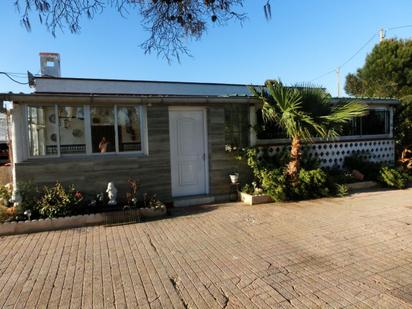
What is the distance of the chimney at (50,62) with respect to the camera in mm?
13516

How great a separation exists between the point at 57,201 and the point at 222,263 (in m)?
4.01

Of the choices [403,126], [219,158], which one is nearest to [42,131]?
[219,158]

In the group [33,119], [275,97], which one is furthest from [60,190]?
[275,97]

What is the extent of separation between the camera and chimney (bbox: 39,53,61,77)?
44.3 feet

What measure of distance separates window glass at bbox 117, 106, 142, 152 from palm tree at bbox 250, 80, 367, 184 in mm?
3196

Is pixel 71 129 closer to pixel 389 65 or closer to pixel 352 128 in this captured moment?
pixel 352 128

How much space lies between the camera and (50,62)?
44.9 feet

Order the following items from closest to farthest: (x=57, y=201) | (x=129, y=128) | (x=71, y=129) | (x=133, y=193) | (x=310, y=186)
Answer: (x=57, y=201) → (x=71, y=129) → (x=133, y=193) → (x=129, y=128) → (x=310, y=186)

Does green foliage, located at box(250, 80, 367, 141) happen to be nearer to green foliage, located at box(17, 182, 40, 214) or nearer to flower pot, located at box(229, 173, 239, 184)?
flower pot, located at box(229, 173, 239, 184)

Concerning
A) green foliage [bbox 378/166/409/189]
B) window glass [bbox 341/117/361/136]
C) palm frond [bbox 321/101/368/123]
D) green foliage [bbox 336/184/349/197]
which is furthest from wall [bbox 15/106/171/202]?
green foliage [bbox 378/166/409/189]

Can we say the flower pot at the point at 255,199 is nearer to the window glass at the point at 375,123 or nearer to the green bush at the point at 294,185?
the green bush at the point at 294,185

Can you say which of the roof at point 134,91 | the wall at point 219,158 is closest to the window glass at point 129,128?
the roof at point 134,91

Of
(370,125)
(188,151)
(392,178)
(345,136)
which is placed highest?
(370,125)

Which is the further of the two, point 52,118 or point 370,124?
point 370,124
